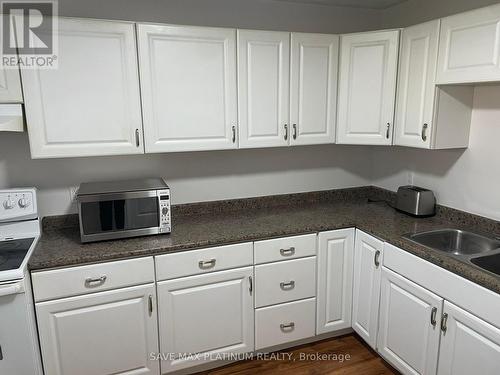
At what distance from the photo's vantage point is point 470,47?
71.7 inches

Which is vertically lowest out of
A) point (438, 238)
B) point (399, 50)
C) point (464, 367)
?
point (464, 367)

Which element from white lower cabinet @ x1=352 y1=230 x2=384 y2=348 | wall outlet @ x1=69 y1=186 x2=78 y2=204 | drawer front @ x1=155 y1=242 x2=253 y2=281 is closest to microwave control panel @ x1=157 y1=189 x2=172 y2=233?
drawer front @ x1=155 y1=242 x2=253 y2=281

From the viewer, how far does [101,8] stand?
214 cm

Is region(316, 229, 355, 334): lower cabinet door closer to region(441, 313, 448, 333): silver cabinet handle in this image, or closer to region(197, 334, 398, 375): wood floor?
region(197, 334, 398, 375): wood floor

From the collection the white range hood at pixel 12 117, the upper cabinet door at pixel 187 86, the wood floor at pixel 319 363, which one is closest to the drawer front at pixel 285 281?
the wood floor at pixel 319 363

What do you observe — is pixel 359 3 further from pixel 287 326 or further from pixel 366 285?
pixel 287 326

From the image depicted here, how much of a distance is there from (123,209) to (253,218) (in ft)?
2.80

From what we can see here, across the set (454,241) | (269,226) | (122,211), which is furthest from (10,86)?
(454,241)

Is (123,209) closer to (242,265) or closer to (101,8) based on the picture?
(242,265)

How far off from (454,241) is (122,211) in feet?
6.45

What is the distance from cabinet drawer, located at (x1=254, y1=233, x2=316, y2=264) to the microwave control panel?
53 centimetres

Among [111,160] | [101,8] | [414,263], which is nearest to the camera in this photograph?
[414,263]

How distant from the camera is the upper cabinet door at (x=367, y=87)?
7.47 feet

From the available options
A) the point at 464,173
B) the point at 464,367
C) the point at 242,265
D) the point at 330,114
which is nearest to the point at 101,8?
the point at 330,114
